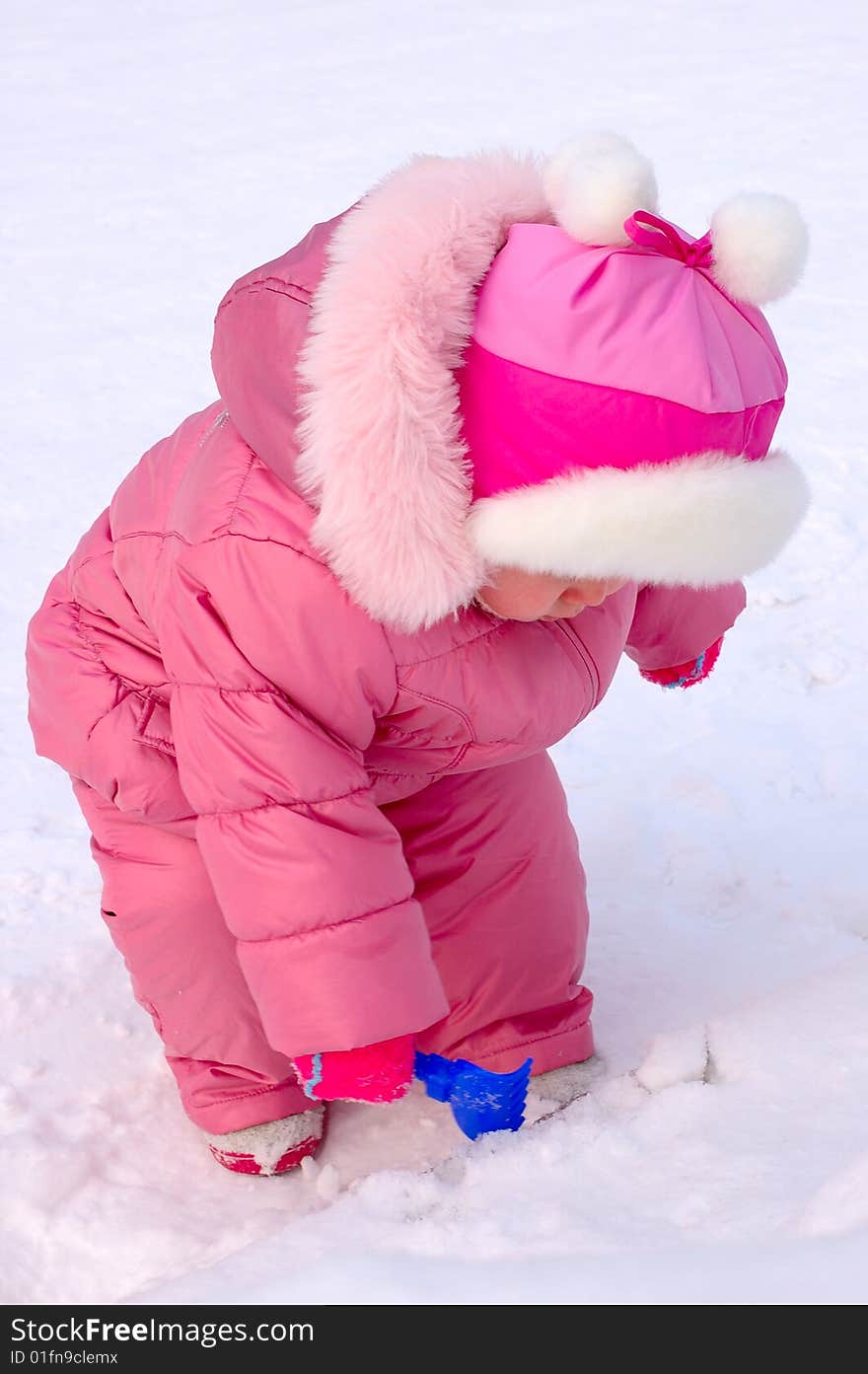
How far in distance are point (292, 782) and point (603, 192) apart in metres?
0.50

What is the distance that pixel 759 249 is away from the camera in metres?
1.11

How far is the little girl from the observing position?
1086 mm

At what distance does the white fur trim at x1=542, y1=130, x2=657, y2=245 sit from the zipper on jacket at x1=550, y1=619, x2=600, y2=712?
1.27 ft

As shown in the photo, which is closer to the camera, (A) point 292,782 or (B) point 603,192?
(B) point 603,192

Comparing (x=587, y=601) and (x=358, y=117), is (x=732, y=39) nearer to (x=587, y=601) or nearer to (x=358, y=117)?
(x=358, y=117)

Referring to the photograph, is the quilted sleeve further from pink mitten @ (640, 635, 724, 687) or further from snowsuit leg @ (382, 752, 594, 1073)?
snowsuit leg @ (382, 752, 594, 1073)

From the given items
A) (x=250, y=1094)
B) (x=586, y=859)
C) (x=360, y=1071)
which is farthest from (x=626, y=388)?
(x=586, y=859)

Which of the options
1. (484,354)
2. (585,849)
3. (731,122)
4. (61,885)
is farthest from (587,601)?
(731,122)

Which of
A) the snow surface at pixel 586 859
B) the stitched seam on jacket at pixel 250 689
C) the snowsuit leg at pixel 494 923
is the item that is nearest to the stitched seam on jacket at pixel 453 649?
the stitched seam on jacket at pixel 250 689

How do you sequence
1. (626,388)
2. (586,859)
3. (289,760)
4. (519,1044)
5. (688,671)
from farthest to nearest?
(586,859), (688,671), (519,1044), (289,760), (626,388)

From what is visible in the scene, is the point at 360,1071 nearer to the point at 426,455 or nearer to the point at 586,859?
the point at 426,455

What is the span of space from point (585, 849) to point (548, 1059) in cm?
42

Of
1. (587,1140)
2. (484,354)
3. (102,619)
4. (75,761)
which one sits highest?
(484,354)

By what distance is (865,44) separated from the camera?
4984 mm
